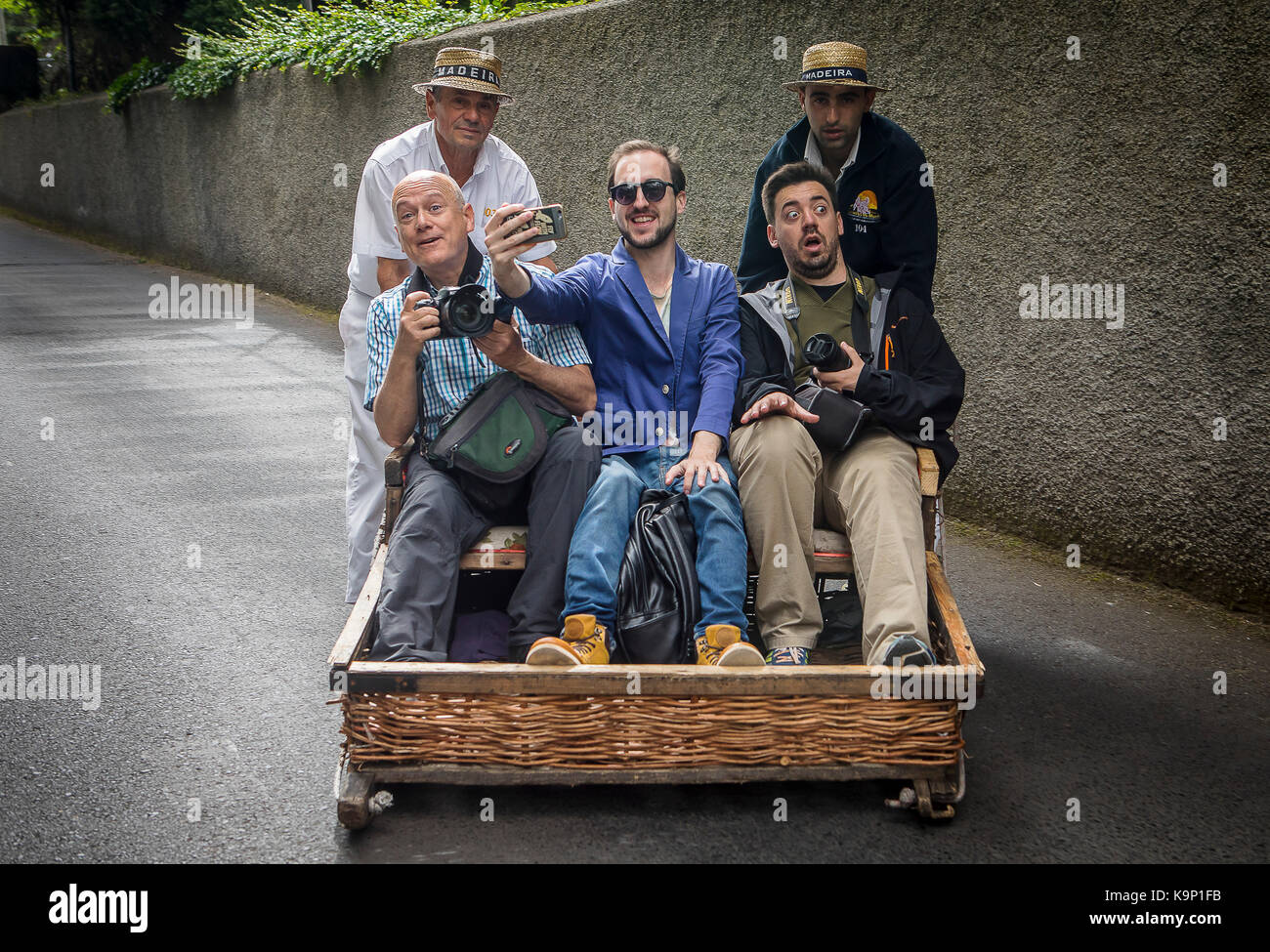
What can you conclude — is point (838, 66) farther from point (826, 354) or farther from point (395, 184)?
point (395, 184)

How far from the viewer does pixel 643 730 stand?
126 inches

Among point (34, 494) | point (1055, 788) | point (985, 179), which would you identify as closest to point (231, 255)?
point (34, 494)

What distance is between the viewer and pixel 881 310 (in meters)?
4.15

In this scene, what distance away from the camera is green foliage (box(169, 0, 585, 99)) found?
11102mm

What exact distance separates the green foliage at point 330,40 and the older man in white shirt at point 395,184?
18.5 feet

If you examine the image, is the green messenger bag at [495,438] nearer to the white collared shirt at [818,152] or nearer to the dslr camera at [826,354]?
the dslr camera at [826,354]

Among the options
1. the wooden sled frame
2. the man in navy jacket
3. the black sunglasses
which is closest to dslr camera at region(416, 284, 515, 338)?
the black sunglasses

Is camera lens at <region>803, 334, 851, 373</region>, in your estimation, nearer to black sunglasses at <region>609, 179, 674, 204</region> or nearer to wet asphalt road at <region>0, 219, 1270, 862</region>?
black sunglasses at <region>609, 179, 674, 204</region>

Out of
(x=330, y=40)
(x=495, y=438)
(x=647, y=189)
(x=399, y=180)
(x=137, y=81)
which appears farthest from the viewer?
(x=137, y=81)

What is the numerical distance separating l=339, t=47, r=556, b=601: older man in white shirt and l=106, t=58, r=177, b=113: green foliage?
1384cm

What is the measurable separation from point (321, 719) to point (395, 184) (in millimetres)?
1913

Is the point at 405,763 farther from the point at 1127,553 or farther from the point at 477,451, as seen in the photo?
the point at 1127,553

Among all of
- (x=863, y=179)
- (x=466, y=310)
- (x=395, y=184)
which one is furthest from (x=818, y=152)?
(x=466, y=310)

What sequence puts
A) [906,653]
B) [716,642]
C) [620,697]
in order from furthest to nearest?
[716,642]
[906,653]
[620,697]
